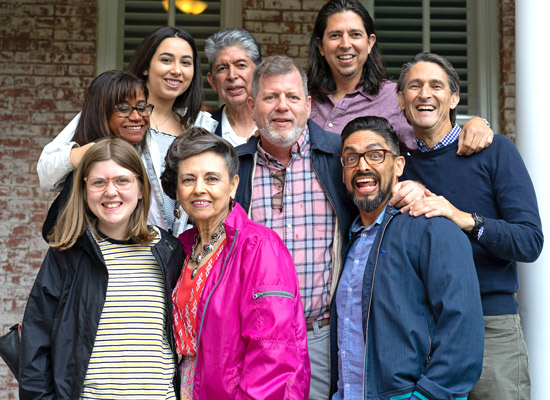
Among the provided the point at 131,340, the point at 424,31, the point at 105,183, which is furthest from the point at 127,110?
the point at 424,31

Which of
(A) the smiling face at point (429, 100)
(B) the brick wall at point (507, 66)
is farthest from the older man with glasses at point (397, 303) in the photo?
(B) the brick wall at point (507, 66)

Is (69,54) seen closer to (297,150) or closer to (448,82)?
(297,150)

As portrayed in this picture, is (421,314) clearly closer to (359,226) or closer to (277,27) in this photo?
(359,226)

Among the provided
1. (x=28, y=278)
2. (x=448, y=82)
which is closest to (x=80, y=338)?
(x=448, y=82)

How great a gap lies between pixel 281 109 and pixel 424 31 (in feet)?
12.1

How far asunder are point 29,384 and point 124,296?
0.50 metres

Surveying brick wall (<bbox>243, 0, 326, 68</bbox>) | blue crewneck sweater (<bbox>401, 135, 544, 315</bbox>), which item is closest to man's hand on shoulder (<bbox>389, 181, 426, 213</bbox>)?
blue crewneck sweater (<bbox>401, 135, 544, 315</bbox>)

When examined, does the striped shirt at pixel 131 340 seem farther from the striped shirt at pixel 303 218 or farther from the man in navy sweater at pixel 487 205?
the man in navy sweater at pixel 487 205

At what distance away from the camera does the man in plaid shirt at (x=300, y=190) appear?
3070 millimetres

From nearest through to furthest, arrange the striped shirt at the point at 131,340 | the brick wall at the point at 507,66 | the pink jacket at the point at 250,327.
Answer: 1. the pink jacket at the point at 250,327
2. the striped shirt at the point at 131,340
3. the brick wall at the point at 507,66

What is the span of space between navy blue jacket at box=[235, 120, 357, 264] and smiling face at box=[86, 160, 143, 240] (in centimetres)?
53

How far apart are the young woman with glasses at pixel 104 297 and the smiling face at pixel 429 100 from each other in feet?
4.04

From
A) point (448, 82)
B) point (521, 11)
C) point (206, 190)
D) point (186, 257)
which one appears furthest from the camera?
point (521, 11)

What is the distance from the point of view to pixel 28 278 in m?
5.84
